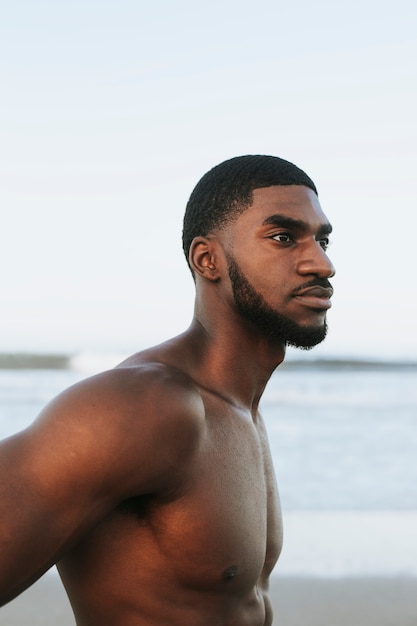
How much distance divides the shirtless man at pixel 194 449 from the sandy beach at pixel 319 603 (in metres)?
2.28

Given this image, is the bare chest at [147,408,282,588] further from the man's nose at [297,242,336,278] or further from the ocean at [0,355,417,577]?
the ocean at [0,355,417,577]

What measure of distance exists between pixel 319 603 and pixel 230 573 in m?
2.64

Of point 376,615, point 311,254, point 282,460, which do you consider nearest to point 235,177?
point 311,254

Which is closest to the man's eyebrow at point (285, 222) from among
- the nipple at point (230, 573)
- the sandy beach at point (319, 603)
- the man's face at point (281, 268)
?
the man's face at point (281, 268)

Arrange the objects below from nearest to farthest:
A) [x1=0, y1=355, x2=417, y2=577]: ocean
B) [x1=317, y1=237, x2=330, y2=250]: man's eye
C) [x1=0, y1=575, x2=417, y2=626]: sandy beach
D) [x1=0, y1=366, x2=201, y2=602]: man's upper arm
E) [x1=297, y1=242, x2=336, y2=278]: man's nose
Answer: [x1=0, y1=366, x2=201, y2=602]: man's upper arm → [x1=297, y1=242, x2=336, y2=278]: man's nose → [x1=317, y1=237, x2=330, y2=250]: man's eye → [x1=0, y1=575, x2=417, y2=626]: sandy beach → [x1=0, y1=355, x2=417, y2=577]: ocean

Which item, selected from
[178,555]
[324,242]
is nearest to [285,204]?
[324,242]

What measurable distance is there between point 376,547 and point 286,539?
50cm

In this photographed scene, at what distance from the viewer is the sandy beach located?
3908mm

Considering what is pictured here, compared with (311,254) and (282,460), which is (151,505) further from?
(282,460)

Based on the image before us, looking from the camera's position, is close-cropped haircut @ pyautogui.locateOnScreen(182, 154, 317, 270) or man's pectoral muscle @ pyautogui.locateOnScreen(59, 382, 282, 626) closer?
man's pectoral muscle @ pyautogui.locateOnScreen(59, 382, 282, 626)

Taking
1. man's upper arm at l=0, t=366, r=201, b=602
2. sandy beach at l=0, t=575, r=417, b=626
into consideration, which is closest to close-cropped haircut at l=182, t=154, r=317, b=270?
man's upper arm at l=0, t=366, r=201, b=602

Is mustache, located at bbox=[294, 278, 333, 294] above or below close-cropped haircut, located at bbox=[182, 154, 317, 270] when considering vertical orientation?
below

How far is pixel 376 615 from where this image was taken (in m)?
3.99

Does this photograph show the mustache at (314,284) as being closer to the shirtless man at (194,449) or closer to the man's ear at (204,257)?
the shirtless man at (194,449)
